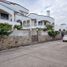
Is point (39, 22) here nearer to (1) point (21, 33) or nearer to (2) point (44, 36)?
(2) point (44, 36)

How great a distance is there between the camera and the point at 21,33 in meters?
17.8

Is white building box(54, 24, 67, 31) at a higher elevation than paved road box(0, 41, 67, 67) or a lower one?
higher

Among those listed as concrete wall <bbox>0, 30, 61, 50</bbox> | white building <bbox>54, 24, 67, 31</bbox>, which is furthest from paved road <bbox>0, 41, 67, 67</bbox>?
white building <bbox>54, 24, 67, 31</bbox>

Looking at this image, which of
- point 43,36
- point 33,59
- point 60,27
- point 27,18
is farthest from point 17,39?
point 60,27

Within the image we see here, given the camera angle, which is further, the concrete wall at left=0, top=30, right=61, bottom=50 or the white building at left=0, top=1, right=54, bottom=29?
the white building at left=0, top=1, right=54, bottom=29

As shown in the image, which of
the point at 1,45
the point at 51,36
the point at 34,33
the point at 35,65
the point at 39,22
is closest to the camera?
the point at 35,65

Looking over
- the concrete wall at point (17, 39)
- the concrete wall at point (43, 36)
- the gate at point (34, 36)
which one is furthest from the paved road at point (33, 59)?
the concrete wall at point (43, 36)

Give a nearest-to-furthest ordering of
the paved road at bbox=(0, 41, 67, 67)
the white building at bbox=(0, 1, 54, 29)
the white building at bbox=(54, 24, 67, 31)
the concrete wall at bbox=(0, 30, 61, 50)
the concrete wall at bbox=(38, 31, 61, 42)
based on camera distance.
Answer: the paved road at bbox=(0, 41, 67, 67), the concrete wall at bbox=(0, 30, 61, 50), the concrete wall at bbox=(38, 31, 61, 42), the white building at bbox=(0, 1, 54, 29), the white building at bbox=(54, 24, 67, 31)

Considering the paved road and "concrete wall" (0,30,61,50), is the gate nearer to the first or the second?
"concrete wall" (0,30,61,50)

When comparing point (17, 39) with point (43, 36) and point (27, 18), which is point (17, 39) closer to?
point (43, 36)

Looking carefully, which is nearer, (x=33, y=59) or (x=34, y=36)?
(x=33, y=59)

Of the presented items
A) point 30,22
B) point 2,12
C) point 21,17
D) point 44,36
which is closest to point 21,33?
point 44,36

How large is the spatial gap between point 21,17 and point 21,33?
1420cm

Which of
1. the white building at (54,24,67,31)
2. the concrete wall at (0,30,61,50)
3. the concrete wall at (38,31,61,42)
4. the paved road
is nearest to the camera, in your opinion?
the paved road
